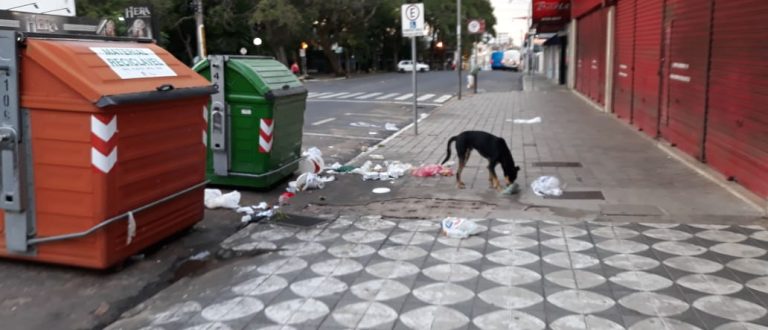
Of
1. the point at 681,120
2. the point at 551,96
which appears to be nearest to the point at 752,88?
the point at 681,120

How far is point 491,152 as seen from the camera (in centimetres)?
812

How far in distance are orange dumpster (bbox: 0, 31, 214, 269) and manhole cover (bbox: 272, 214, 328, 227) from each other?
157 cm

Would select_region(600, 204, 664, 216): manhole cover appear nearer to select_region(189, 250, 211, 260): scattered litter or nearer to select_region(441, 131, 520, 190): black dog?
select_region(441, 131, 520, 190): black dog

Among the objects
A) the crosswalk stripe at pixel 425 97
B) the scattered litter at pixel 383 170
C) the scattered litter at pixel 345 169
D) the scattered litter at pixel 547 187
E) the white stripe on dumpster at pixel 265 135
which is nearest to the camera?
the scattered litter at pixel 547 187

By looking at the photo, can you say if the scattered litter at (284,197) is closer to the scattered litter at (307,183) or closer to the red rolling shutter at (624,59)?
the scattered litter at (307,183)

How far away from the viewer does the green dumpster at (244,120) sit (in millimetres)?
8266

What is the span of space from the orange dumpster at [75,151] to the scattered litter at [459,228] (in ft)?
8.75

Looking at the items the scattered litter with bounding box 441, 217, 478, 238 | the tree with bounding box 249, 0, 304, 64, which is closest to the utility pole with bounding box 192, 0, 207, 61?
the scattered litter with bounding box 441, 217, 478, 238

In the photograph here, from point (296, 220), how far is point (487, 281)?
8.64 ft

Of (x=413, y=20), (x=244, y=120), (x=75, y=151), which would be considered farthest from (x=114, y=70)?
(x=413, y=20)

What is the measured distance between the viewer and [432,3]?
7525 cm

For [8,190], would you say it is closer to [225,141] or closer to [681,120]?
[225,141]

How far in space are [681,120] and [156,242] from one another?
8.34 metres

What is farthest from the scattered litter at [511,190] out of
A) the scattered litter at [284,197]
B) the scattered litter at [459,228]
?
the scattered litter at [284,197]
